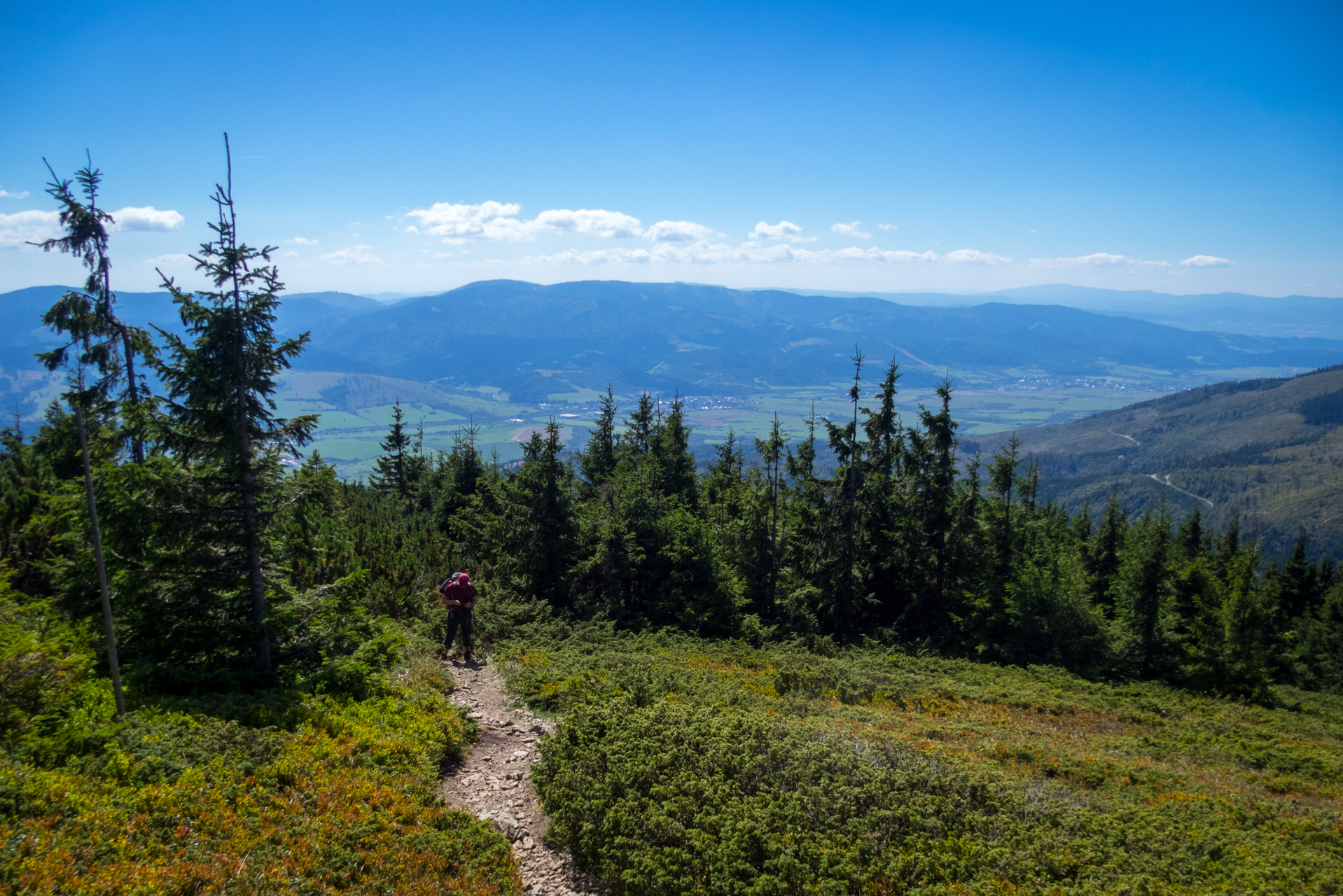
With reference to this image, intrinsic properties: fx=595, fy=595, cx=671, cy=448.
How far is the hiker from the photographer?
570 inches

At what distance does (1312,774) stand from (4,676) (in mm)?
25115

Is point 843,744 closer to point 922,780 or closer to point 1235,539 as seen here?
point 922,780

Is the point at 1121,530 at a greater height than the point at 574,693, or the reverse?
the point at 574,693

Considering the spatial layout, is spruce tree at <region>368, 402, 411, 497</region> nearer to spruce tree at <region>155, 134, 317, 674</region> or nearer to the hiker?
the hiker

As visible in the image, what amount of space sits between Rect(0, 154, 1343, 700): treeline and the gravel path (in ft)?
8.17

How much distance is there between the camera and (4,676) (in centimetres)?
762

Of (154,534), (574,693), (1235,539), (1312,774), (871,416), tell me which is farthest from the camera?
(1235,539)

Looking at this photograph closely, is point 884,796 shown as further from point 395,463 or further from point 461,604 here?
point 395,463

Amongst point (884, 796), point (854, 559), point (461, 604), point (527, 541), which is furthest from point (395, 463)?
point (884, 796)

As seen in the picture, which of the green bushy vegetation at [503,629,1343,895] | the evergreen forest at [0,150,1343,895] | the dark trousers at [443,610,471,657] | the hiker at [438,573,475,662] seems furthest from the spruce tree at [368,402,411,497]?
the green bushy vegetation at [503,629,1343,895]

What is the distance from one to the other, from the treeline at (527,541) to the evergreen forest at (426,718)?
4.1 inches

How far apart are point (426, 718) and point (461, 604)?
13.0ft

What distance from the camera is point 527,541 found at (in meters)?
21.2

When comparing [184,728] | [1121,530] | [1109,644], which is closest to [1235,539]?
[1121,530]
